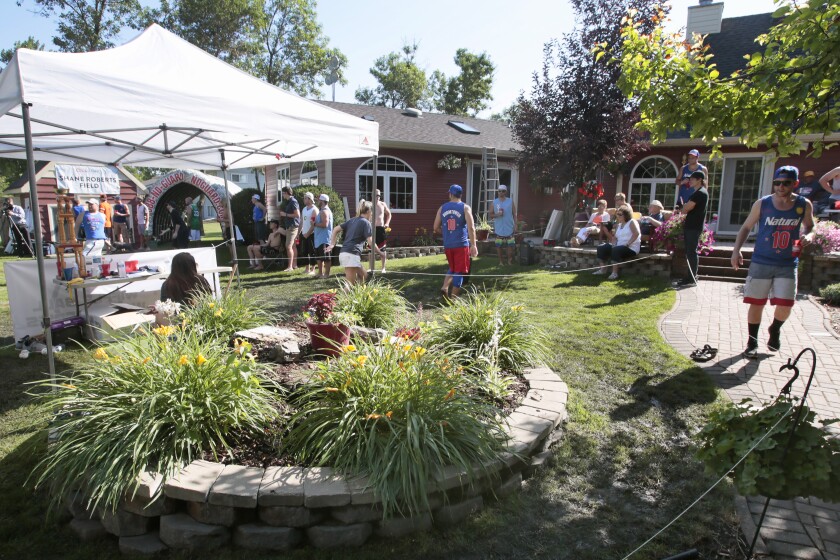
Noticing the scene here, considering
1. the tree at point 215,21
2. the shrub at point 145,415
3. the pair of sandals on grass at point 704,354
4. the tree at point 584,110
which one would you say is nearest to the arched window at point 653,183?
the tree at point 584,110

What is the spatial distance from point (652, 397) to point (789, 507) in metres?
1.41

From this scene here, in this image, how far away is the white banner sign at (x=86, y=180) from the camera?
50.5ft

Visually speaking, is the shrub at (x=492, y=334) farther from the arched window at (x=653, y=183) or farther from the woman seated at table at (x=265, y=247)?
the arched window at (x=653, y=183)

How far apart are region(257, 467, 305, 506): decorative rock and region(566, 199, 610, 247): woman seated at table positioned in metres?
8.79

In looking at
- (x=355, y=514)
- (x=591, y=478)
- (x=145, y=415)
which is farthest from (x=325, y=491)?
(x=591, y=478)

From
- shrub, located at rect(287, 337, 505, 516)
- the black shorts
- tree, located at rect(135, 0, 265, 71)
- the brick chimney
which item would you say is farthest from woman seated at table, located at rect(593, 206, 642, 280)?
tree, located at rect(135, 0, 265, 71)

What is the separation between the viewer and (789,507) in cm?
258

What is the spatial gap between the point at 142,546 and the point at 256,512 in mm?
552

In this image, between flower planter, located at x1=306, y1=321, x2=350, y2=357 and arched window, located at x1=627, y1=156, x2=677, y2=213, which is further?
arched window, located at x1=627, y1=156, x2=677, y2=213

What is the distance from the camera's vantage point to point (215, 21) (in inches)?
1038

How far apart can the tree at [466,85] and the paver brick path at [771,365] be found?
1512 inches

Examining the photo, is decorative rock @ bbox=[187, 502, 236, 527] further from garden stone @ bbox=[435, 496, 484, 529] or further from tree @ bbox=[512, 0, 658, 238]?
tree @ bbox=[512, 0, 658, 238]

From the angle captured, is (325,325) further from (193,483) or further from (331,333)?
(193,483)

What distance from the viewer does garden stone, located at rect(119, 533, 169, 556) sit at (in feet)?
7.75
